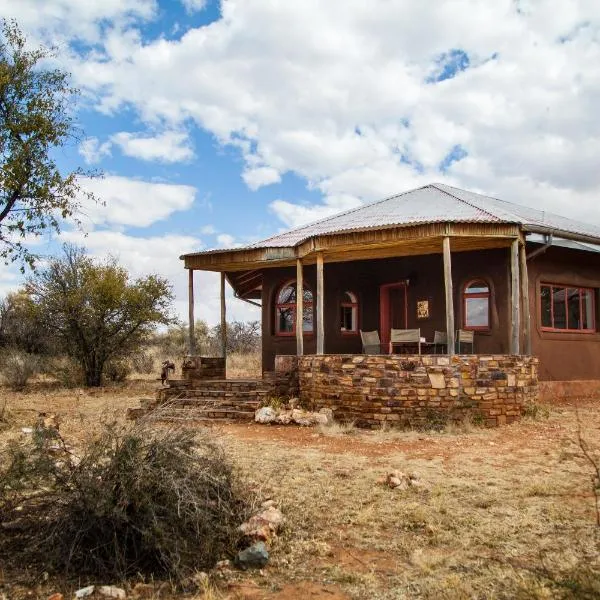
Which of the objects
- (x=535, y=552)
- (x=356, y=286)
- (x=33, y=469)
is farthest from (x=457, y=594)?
A: (x=356, y=286)

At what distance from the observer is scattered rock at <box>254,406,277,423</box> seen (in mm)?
10117

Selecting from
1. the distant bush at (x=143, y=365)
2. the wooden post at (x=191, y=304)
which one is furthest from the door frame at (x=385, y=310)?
the distant bush at (x=143, y=365)

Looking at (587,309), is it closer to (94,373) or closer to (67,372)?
(94,373)

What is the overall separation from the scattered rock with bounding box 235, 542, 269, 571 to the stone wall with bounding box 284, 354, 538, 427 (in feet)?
18.6

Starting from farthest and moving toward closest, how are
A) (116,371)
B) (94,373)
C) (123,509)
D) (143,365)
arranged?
(143,365) → (116,371) → (94,373) → (123,509)

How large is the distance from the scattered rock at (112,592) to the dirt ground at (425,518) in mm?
206

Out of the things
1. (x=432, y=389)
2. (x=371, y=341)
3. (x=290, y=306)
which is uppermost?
(x=290, y=306)

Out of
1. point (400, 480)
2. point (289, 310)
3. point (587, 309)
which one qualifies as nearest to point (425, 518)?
point (400, 480)

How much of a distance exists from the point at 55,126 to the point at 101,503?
362 inches

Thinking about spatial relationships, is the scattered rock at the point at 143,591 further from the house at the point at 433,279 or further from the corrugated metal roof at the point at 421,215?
the corrugated metal roof at the point at 421,215

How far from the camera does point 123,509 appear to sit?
13.3 feet

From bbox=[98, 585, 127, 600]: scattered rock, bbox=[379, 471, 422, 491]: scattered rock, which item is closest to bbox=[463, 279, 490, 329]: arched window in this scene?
bbox=[379, 471, 422, 491]: scattered rock

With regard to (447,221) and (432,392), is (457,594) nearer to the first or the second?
(432,392)

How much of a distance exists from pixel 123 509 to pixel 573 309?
1163 cm
